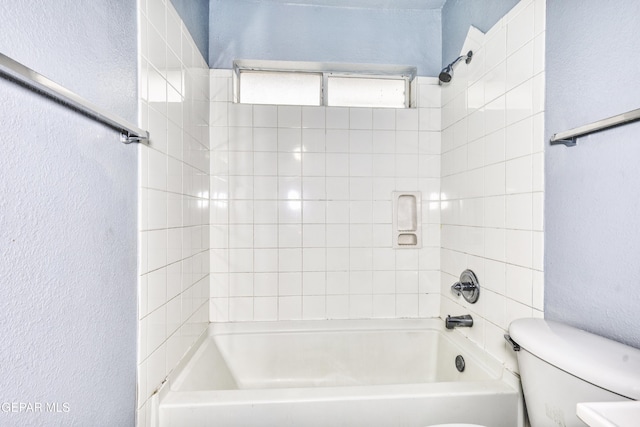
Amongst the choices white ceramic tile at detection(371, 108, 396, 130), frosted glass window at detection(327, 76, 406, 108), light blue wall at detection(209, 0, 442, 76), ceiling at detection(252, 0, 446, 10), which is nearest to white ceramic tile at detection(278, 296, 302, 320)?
white ceramic tile at detection(371, 108, 396, 130)

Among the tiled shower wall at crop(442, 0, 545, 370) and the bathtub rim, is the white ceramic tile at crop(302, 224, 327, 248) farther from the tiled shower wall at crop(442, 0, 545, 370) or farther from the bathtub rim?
the tiled shower wall at crop(442, 0, 545, 370)

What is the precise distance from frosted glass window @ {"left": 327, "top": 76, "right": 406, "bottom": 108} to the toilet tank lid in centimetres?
148

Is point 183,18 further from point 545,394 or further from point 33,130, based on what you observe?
point 545,394

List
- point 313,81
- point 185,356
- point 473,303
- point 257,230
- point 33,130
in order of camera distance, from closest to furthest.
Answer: point 33,130, point 185,356, point 473,303, point 257,230, point 313,81

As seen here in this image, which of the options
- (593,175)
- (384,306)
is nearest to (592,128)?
(593,175)

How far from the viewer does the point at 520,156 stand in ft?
3.79

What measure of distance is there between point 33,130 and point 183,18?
1.06m

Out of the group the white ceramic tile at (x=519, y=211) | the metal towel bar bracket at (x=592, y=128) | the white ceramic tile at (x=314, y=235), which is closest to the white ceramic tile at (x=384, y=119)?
the white ceramic tile at (x=314, y=235)

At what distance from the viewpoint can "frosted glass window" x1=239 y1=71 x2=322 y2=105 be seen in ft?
6.23

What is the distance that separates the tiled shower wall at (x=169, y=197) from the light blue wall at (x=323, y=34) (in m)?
0.29

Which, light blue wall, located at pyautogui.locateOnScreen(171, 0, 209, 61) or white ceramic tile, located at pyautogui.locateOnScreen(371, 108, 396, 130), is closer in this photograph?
light blue wall, located at pyautogui.locateOnScreen(171, 0, 209, 61)

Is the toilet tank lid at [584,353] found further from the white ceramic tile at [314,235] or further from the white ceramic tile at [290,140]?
the white ceramic tile at [290,140]

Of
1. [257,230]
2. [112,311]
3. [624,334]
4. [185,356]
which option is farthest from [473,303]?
[112,311]

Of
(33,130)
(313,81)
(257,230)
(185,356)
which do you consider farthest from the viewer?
(313,81)
